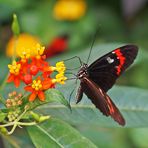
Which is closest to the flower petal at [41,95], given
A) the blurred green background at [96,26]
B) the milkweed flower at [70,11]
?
the blurred green background at [96,26]

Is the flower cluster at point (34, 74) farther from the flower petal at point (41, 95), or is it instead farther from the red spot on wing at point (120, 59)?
the red spot on wing at point (120, 59)

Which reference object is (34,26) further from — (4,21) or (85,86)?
(85,86)

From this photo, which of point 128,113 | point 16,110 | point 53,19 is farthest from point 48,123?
point 53,19

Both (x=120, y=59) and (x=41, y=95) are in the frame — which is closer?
(x=41, y=95)

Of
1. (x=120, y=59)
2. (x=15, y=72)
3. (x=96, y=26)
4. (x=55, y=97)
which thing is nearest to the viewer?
(x=55, y=97)

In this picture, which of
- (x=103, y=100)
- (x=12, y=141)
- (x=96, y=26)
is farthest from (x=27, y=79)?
(x=96, y=26)

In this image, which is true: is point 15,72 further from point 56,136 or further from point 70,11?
point 70,11

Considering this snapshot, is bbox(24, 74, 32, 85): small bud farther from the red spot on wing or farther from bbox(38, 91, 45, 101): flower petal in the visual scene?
the red spot on wing
